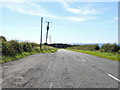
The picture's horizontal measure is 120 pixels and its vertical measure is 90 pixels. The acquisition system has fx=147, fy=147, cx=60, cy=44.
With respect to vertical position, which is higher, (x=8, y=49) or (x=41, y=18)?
(x=41, y=18)

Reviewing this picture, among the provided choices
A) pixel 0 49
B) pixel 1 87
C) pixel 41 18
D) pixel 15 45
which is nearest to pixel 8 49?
pixel 0 49

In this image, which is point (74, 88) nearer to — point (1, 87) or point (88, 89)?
point (88, 89)

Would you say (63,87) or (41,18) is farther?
(41,18)

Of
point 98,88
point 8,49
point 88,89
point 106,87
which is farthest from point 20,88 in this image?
point 8,49

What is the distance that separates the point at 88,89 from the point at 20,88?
103 inches

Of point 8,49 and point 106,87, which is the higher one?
point 8,49

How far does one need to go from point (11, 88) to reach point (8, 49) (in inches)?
522

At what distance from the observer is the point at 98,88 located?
5781 mm

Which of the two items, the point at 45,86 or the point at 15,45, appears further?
the point at 15,45

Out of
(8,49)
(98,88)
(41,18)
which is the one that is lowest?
(98,88)

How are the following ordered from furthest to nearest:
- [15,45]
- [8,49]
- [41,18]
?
[41,18], [15,45], [8,49]

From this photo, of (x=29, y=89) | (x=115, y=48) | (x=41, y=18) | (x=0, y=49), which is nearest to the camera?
(x=29, y=89)

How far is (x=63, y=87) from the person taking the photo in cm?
580

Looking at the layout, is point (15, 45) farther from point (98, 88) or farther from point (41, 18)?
point (41, 18)
